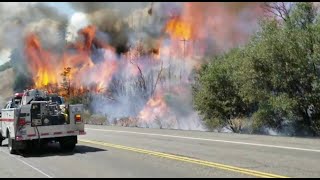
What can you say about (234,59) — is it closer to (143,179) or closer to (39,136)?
(39,136)

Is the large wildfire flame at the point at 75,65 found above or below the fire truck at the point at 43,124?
above

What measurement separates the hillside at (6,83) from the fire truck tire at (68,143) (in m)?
60.7

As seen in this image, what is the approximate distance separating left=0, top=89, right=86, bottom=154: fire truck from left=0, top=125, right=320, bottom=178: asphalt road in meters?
0.45

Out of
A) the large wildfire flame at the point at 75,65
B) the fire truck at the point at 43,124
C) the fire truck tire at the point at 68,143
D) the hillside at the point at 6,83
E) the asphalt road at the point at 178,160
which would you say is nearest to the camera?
the asphalt road at the point at 178,160

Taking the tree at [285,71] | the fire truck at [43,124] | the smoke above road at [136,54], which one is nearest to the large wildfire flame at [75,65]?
the smoke above road at [136,54]

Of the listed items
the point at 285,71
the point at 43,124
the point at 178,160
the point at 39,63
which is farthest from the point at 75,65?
the point at 178,160

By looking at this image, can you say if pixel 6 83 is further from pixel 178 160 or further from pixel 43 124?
pixel 178 160

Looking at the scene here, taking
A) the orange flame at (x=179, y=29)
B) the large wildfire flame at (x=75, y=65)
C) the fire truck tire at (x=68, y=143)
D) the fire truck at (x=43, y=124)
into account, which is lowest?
the fire truck tire at (x=68, y=143)

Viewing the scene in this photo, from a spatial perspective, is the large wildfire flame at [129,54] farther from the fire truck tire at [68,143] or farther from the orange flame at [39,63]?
the fire truck tire at [68,143]

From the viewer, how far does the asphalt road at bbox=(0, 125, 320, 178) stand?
405 inches

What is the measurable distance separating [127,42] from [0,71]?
39.9 meters

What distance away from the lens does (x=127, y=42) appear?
53.9 m

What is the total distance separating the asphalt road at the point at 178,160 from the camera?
1029 centimetres

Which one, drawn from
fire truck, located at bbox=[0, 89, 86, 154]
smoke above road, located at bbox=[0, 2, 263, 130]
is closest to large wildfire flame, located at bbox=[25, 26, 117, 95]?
smoke above road, located at bbox=[0, 2, 263, 130]
